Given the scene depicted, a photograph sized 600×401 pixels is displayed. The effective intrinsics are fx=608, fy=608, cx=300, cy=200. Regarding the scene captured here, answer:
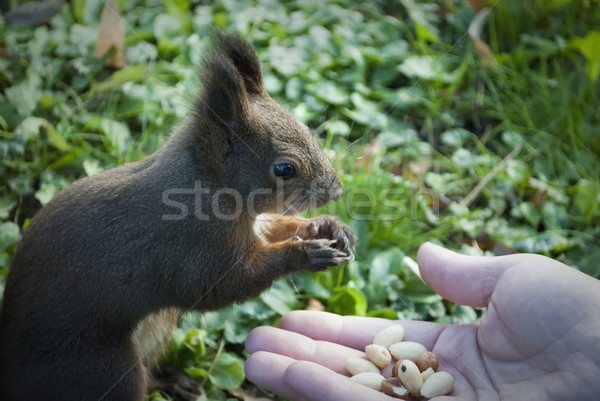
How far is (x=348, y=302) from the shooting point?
236 cm

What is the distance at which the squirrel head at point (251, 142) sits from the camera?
1892mm

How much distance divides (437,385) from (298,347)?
1.47ft

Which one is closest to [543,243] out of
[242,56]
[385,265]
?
[385,265]

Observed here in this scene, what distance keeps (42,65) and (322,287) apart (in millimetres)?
1887

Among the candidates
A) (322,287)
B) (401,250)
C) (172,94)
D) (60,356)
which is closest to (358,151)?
(401,250)

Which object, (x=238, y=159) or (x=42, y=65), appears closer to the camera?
(x=238, y=159)

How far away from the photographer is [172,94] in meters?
3.11

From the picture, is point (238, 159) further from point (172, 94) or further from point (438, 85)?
point (438, 85)

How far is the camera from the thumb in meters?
1.87

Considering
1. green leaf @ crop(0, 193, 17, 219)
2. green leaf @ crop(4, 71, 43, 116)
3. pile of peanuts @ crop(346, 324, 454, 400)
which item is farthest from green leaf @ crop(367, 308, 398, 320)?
green leaf @ crop(4, 71, 43, 116)

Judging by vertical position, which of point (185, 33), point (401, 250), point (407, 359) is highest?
point (185, 33)

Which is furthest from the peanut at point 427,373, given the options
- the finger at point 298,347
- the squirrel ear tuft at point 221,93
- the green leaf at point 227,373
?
the squirrel ear tuft at point 221,93

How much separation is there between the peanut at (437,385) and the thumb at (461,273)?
26 centimetres

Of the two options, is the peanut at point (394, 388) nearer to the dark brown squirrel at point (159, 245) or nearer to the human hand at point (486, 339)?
the human hand at point (486, 339)
